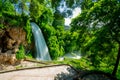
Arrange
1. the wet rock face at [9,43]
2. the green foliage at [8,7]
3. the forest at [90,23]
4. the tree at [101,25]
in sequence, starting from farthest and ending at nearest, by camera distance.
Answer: the green foliage at [8,7] → the wet rock face at [9,43] → the forest at [90,23] → the tree at [101,25]

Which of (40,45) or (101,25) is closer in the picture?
(101,25)

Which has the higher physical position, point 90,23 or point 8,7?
point 8,7

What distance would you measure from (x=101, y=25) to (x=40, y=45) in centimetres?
1508

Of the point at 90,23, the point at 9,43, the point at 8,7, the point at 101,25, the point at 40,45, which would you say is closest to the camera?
the point at 101,25

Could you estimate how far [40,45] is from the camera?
2661 centimetres

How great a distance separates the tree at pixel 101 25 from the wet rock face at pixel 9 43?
330 inches

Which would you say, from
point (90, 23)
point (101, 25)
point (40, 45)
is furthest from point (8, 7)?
point (101, 25)

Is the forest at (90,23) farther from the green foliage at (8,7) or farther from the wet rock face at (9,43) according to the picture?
the wet rock face at (9,43)

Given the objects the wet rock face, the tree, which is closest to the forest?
the tree

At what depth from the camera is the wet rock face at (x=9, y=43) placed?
19062mm

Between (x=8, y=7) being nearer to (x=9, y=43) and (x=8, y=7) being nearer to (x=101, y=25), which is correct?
(x=9, y=43)

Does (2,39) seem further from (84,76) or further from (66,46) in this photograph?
(66,46)

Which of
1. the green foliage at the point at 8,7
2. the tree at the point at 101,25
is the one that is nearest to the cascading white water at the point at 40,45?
the green foliage at the point at 8,7

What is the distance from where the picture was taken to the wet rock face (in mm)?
19062
